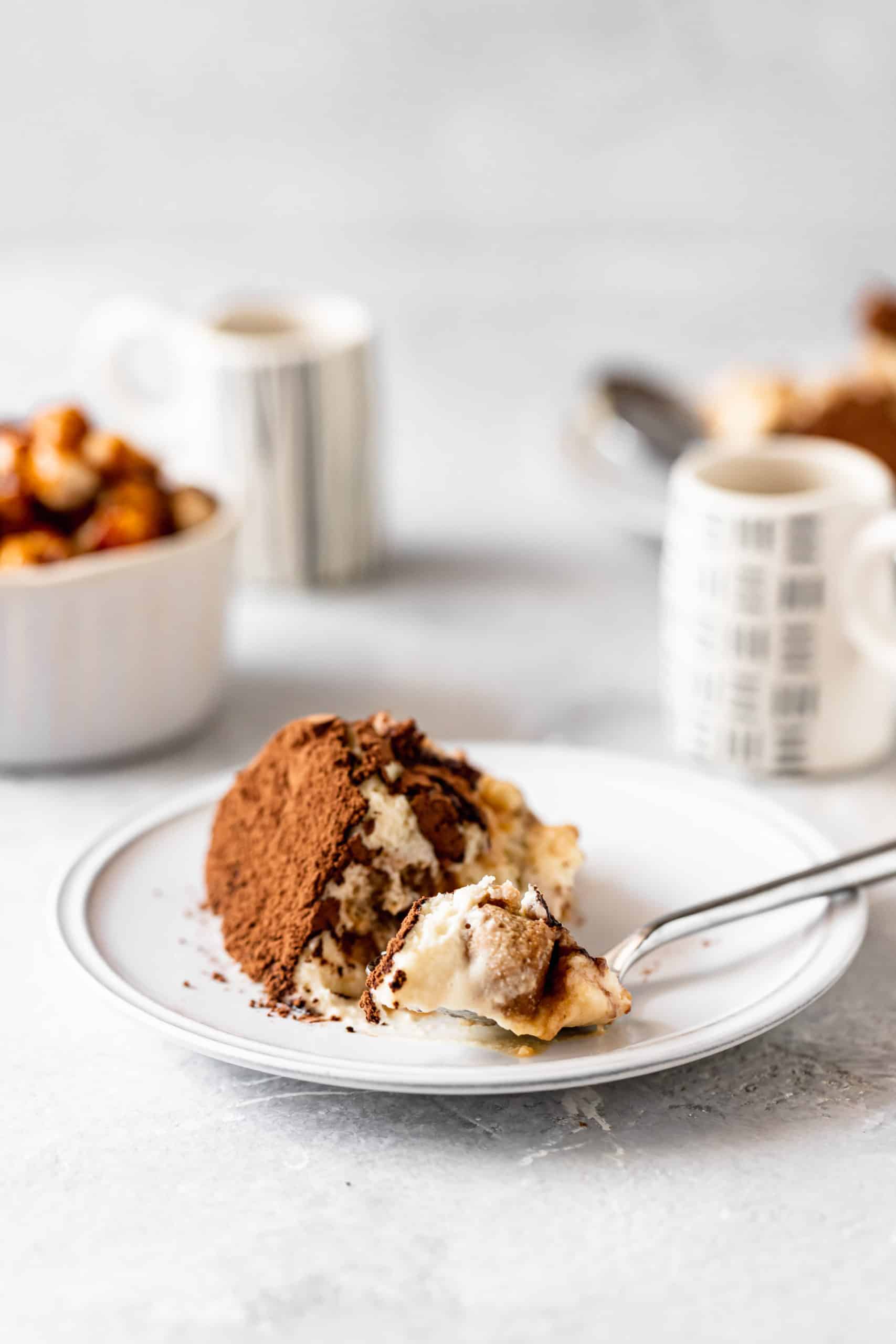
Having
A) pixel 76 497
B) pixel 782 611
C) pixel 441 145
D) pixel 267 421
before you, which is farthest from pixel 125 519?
pixel 441 145

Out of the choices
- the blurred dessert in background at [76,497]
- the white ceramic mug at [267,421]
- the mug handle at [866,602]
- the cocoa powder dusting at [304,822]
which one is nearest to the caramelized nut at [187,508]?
the blurred dessert in background at [76,497]

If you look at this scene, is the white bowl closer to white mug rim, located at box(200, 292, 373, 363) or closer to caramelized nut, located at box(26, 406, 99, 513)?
caramelized nut, located at box(26, 406, 99, 513)

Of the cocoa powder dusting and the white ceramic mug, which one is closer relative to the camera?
the cocoa powder dusting

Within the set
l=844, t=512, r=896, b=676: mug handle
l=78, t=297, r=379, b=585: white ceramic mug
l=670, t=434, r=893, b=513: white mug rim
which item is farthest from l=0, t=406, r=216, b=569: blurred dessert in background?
l=844, t=512, r=896, b=676: mug handle

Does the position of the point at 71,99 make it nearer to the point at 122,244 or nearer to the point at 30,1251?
the point at 122,244

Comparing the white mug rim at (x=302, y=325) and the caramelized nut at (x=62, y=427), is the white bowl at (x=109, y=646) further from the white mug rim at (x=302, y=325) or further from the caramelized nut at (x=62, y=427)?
the white mug rim at (x=302, y=325)

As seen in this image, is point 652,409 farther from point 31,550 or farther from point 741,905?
point 741,905
